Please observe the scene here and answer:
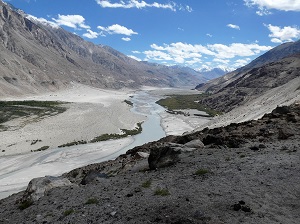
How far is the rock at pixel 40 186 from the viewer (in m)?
19.5

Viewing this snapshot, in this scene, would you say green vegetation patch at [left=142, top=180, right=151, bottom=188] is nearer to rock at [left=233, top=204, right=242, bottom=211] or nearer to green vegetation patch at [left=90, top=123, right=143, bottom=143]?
rock at [left=233, top=204, right=242, bottom=211]

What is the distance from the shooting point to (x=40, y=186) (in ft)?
66.7

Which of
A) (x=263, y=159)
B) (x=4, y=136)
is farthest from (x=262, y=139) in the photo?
(x=4, y=136)

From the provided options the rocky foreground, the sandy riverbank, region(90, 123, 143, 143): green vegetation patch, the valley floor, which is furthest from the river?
the rocky foreground

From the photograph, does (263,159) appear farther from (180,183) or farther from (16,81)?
(16,81)

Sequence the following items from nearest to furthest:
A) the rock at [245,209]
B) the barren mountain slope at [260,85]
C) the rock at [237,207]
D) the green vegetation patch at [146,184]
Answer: the rock at [245,209] → the rock at [237,207] → the green vegetation patch at [146,184] → the barren mountain slope at [260,85]

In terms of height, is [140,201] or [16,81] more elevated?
[16,81]

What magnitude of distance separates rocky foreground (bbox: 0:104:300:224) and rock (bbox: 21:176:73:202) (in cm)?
6

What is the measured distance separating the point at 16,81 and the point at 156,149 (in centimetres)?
17868

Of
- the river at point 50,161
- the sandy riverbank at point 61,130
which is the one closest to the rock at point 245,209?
the river at point 50,161

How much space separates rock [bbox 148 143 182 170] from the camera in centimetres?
2127

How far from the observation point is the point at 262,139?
963 inches

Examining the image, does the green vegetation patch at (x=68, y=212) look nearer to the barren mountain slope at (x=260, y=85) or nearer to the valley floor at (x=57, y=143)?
the valley floor at (x=57, y=143)

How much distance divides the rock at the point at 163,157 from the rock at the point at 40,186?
5.39m
